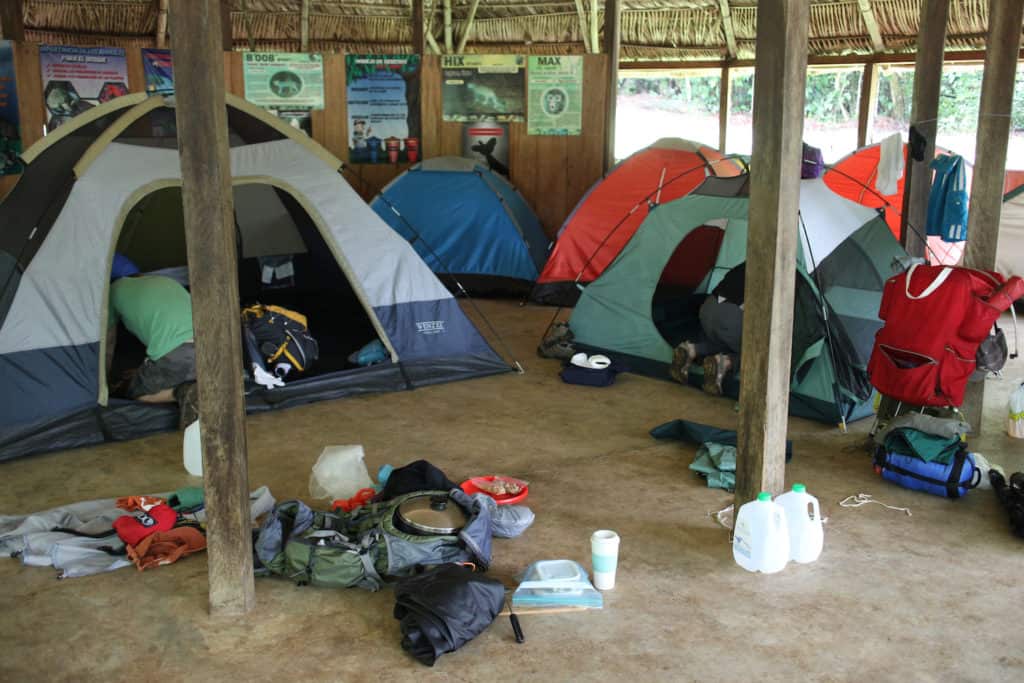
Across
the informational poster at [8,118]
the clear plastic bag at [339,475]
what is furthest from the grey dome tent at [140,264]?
the informational poster at [8,118]

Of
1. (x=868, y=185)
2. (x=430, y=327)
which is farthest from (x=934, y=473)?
(x=868, y=185)

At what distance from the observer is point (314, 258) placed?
8086 millimetres

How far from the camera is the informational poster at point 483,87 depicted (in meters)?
9.23

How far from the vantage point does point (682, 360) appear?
6125 millimetres

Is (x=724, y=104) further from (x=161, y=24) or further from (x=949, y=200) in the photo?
(x=161, y=24)

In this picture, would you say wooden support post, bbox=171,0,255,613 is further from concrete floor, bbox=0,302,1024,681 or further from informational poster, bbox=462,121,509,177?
informational poster, bbox=462,121,509,177

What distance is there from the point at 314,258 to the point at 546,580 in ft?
17.0

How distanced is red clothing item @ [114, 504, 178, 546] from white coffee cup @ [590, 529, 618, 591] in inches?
68.0

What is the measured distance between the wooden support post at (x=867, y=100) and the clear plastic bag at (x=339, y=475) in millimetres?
7754

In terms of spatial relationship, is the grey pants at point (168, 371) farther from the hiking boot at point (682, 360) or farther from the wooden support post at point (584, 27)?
the wooden support post at point (584, 27)

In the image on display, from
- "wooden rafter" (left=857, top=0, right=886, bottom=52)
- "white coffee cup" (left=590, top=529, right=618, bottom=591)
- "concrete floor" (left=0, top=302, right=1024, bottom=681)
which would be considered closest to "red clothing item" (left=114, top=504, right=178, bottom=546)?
"concrete floor" (left=0, top=302, right=1024, bottom=681)

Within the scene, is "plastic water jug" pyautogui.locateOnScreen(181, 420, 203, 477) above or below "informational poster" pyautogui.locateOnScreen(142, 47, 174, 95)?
below

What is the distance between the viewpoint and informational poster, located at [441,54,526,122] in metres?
9.23

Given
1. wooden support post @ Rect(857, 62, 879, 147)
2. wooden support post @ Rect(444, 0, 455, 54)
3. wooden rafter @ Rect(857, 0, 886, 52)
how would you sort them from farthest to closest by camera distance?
wooden support post @ Rect(444, 0, 455, 54) → wooden support post @ Rect(857, 62, 879, 147) → wooden rafter @ Rect(857, 0, 886, 52)
